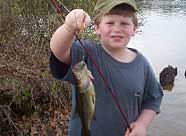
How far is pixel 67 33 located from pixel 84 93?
0.40 m

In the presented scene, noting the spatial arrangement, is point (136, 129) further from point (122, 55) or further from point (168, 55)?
point (168, 55)

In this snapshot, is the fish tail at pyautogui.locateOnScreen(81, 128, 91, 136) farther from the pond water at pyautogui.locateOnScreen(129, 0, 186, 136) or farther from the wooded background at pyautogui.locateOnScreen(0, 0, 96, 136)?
the pond water at pyautogui.locateOnScreen(129, 0, 186, 136)

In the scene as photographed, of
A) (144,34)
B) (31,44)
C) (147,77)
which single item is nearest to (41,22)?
(31,44)

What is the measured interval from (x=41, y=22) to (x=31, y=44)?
33.8 inches

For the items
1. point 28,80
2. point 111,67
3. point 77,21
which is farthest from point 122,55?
point 28,80

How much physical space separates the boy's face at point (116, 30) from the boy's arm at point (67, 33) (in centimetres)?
31

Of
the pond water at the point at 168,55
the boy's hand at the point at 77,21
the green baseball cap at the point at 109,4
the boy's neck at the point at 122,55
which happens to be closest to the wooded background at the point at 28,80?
the pond water at the point at 168,55

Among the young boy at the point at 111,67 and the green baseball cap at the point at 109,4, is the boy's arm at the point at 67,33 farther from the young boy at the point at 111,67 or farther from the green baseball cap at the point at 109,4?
the green baseball cap at the point at 109,4

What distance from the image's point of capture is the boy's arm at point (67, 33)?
2.60 meters

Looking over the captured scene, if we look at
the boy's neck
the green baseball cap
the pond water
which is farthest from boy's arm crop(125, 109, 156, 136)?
the pond water

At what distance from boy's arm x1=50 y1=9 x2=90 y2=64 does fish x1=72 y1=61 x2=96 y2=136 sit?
0.22 metres

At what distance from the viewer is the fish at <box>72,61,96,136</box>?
2600 millimetres

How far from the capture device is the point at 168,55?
19.7 m

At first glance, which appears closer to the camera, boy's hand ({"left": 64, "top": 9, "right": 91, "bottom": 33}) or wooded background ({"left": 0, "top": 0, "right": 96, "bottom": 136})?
boy's hand ({"left": 64, "top": 9, "right": 91, "bottom": 33})
